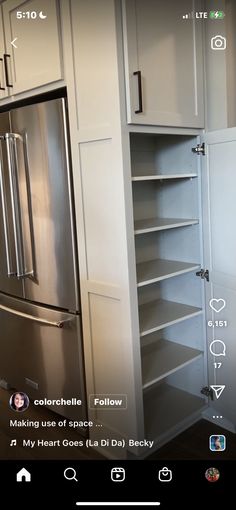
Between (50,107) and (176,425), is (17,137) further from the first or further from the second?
(176,425)

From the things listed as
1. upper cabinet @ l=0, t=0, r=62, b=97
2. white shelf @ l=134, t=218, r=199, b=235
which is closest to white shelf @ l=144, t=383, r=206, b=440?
white shelf @ l=134, t=218, r=199, b=235

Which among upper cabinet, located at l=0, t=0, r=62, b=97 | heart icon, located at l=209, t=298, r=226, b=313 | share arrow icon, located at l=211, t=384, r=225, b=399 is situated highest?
upper cabinet, located at l=0, t=0, r=62, b=97

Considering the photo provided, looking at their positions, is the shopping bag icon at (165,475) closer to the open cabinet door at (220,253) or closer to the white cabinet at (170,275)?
the open cabinet door at (220,253)

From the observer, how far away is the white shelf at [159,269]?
1.27 m

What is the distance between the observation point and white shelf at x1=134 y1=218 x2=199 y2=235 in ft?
4.16

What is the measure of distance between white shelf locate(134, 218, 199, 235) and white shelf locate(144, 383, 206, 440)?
60 cm

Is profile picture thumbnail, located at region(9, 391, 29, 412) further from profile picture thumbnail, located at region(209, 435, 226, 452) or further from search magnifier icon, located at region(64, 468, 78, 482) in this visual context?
profile picture thumbnail, located at region(209, 435, 226, 452)

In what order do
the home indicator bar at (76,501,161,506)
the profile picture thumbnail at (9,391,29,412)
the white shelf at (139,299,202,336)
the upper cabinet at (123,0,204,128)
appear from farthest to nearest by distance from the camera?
the white shelf at (139,299,202,336) → the upper cabinet at (123,0,204,128) → the profile picture thumbnail at (9,391,29,412) → the home indicator bar at (76,501,161,506)

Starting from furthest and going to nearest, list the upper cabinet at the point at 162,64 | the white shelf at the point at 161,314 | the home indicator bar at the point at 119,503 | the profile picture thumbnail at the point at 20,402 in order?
the white shelf at the point at 161,314
the upper cabinet at the point at 162,64
the profile picture thumbnail at the point at 20,402
the home indicator bar at the point at 119,503

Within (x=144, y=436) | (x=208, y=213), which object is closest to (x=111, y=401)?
(x=144, y=436)

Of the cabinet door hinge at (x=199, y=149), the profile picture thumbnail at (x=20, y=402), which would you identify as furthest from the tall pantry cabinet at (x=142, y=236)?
the profile picture thumbnail at (x=20, y=402)

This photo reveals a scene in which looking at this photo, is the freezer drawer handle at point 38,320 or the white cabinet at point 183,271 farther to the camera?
the freezer drawer handle at point 38,320

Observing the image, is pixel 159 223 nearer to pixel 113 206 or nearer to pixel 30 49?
pixel 113 206

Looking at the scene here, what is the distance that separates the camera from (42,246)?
4.51 feet
